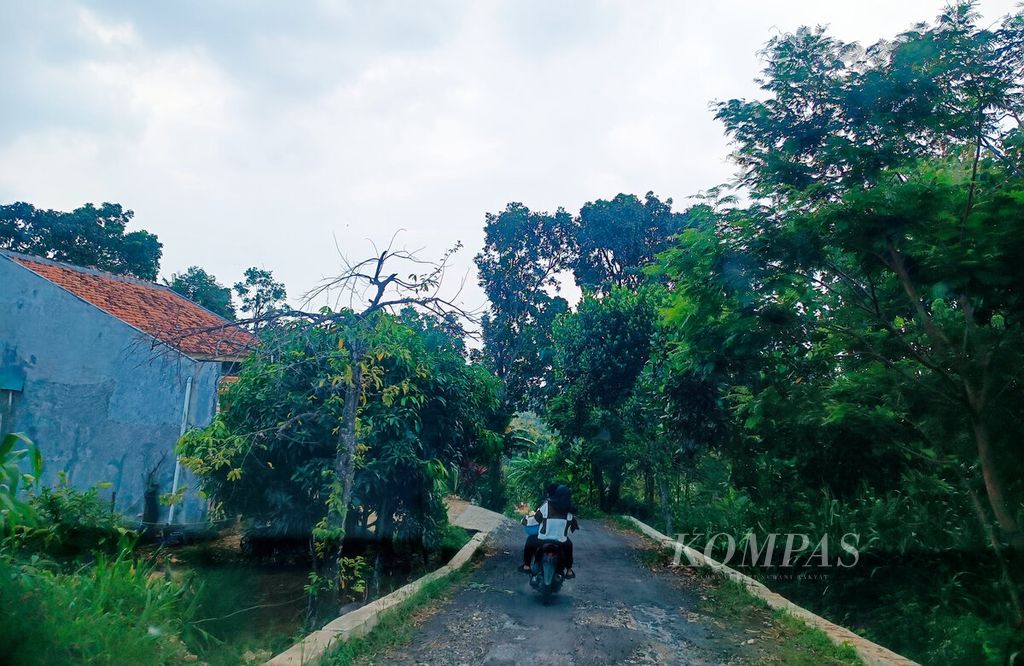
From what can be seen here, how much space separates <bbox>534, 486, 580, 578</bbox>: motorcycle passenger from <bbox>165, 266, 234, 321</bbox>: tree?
2708 centimetres

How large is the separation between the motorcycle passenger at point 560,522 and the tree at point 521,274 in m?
18.6

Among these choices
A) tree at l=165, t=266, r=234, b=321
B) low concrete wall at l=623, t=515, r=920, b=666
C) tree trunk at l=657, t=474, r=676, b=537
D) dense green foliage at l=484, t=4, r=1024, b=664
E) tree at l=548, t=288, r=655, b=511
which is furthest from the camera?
tree at l=165, t=266, r=234, b=321

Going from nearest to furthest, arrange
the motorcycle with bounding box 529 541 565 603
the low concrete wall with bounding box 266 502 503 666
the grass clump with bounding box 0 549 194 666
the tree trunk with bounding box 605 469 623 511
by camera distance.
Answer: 1. the grass clump with bounding box 0 549 194 666
2. the low concrete wall with bounding box 266 502 503 666
3. the motorcycle with bounding box 529 541 565 603
4. the tree trunk with bounding box 605 469 623 511

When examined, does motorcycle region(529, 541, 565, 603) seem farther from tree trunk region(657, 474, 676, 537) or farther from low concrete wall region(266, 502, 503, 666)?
tree trunk region(657, 474, 676, 537)

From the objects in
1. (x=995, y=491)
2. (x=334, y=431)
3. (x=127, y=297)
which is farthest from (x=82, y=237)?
(x=995, y=491)

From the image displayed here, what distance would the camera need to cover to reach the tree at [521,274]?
90.7ft

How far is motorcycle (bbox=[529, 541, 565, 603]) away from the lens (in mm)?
8086

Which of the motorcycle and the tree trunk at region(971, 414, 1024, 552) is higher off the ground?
the tree trunk at region(971, 414, 1024, 552)

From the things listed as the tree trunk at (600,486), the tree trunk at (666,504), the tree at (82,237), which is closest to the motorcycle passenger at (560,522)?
the tree trunk at (666,504)

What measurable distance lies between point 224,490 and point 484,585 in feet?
12.6

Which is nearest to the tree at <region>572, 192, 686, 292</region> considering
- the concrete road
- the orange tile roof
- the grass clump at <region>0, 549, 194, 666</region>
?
the orange tile roof

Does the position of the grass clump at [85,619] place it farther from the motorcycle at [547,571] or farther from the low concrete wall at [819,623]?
the low concrete wall at [819,623]

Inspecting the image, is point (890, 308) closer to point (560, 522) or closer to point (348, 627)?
point (560, 522)

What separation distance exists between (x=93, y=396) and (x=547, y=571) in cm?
1055
